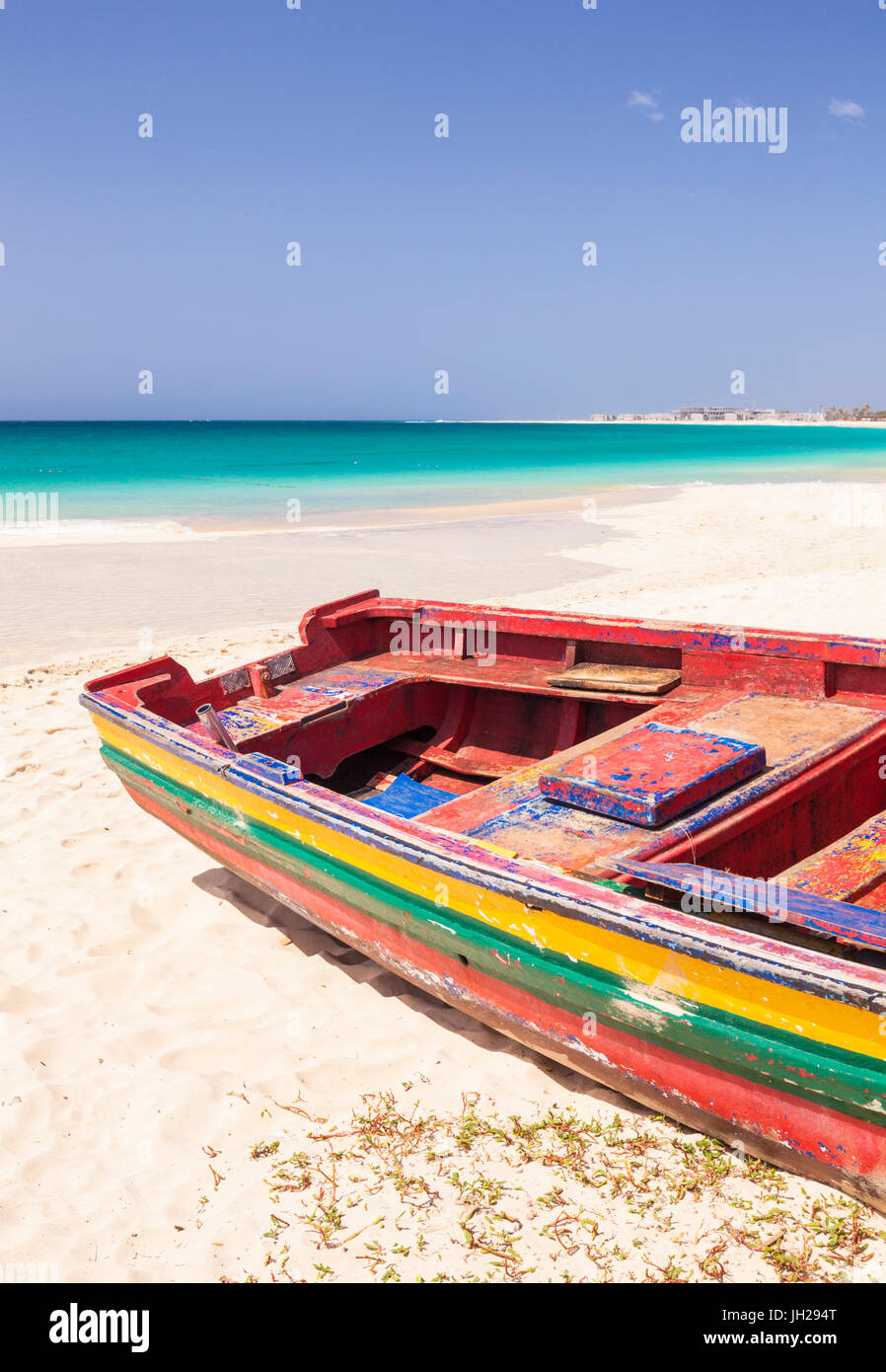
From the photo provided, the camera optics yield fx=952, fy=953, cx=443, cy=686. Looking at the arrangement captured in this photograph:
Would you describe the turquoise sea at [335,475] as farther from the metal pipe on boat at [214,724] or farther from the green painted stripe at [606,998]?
the green painted stripe at [606,998]

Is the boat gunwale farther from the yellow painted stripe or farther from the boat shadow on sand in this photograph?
the boat shadow on sand

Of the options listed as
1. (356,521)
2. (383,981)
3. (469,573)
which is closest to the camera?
(383,981)

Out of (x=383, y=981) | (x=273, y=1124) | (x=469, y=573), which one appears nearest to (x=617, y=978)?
(x=273, y=1124)

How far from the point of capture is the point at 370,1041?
369 centimetres

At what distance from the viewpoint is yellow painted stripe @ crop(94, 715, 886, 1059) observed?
234 cm

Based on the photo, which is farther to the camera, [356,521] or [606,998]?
[356,521]

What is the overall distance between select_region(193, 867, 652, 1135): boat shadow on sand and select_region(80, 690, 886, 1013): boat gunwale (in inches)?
33.7

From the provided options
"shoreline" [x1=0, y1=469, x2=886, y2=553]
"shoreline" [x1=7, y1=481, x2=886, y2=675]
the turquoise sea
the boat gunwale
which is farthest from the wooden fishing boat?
the turquoise sea

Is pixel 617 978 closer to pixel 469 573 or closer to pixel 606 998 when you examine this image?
pixel 606 998

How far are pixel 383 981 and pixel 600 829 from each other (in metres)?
1.26

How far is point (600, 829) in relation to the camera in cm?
354

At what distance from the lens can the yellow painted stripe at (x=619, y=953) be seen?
234 centimetres

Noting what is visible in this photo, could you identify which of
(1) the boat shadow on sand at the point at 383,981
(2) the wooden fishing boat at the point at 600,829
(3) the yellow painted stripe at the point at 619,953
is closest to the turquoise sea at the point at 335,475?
(2) the wooden fishing boat at the point at 600,829
